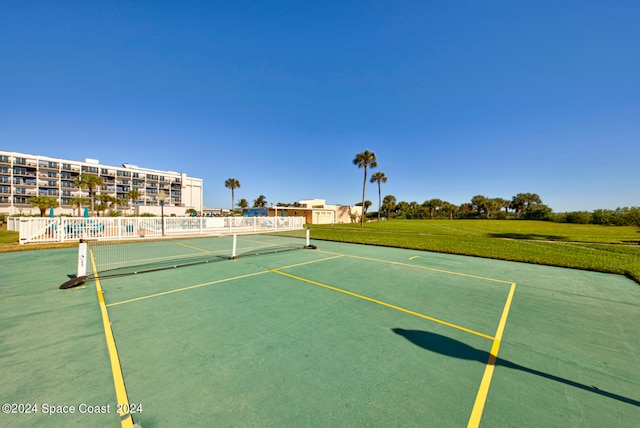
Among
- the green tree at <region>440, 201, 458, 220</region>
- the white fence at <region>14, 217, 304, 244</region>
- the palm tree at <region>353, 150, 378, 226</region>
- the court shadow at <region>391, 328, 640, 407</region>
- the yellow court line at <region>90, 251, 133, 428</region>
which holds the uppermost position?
the palm tree at <region>353, 150, 378, 226</region>

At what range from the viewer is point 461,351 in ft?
12.3

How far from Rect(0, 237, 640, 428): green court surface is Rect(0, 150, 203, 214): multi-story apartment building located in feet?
226

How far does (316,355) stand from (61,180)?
3990 inches

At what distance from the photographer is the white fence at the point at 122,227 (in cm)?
1444

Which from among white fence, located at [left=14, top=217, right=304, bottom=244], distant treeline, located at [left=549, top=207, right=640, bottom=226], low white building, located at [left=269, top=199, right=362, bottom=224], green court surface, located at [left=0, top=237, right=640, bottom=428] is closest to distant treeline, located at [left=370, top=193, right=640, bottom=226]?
distant treeline, located at [left=549, top=207, right=640, bottom=226]

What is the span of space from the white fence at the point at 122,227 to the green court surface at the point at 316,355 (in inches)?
417

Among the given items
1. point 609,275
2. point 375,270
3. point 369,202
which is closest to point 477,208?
point 369,202

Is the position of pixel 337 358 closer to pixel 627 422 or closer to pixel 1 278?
pixel 627 422

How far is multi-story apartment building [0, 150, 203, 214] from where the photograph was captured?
60009mm

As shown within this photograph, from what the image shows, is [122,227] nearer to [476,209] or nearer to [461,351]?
[461,351]

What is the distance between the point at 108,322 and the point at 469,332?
731 centimetres

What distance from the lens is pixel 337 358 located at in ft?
11.5

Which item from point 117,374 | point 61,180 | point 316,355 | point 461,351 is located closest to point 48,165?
point 61,180

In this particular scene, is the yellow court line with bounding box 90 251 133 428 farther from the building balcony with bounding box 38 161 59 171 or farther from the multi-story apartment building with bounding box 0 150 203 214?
the building balcony with bounding box 38 161 59 171
